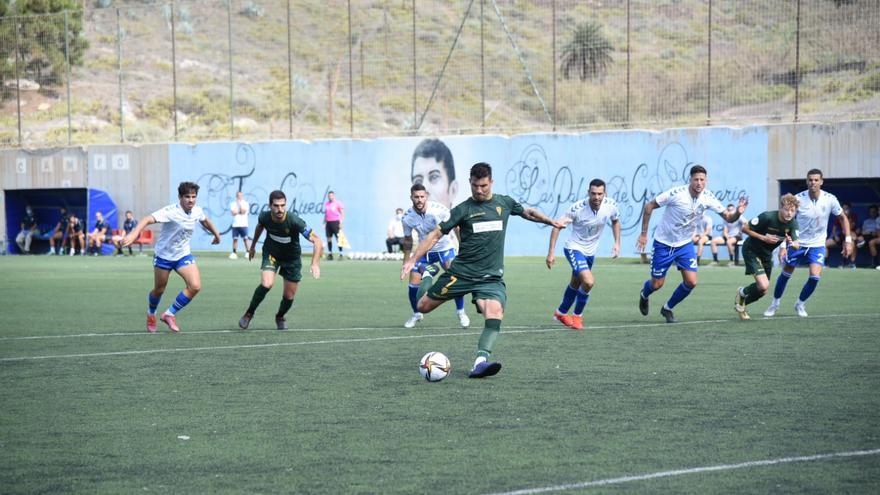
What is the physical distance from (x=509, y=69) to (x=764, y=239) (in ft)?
86.0

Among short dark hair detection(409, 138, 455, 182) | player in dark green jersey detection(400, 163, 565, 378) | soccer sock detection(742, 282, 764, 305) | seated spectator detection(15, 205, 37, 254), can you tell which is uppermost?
short dark hair detection(409, 138, 455, 182)

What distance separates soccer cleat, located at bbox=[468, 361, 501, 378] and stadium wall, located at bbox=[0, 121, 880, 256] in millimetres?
23548

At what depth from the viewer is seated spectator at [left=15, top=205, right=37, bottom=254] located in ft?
142

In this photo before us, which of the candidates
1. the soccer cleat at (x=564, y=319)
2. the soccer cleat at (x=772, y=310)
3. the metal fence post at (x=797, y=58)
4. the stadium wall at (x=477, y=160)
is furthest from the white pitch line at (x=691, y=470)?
the metal fence post at (x=797, y=58)

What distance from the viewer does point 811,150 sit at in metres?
31.3

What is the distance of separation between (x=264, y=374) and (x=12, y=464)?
383 cm

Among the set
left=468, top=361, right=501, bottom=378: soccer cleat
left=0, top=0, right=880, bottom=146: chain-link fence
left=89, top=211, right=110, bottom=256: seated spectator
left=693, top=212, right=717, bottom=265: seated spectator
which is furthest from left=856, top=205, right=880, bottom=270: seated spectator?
left=89, top=211, right=110, bottom=256: seated spectator

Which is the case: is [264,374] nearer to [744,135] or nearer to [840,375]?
[840,375]

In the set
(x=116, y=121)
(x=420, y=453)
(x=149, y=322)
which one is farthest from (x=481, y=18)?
(x=420, y=453)

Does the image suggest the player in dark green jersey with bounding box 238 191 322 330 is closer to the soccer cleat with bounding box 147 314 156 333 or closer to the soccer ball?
the soccer cleat with bounding box 147 314 156 333

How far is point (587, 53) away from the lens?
39219 mm

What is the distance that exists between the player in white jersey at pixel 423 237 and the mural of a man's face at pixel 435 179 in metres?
20.7

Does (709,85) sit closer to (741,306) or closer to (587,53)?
(587,53)

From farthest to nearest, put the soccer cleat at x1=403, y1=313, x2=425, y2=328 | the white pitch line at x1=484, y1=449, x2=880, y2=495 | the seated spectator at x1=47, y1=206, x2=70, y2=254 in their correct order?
the seated spectator at x1=47, y1=206, x2=70, y2=254
the soccer cleat at x1=403, y1=313, x2=425, y2=328
the white pitch line at x1=484, y1=449, x2=880, y2=495
